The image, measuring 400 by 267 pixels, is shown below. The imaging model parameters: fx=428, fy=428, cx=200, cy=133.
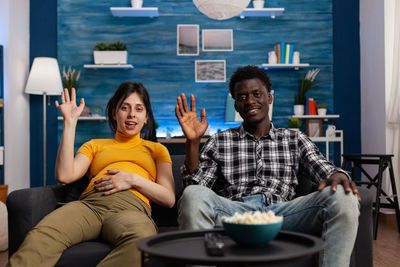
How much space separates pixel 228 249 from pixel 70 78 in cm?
391

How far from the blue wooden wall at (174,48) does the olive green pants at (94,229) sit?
Answer: 9.49 ft

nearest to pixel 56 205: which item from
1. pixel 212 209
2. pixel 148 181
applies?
pixel 148 181

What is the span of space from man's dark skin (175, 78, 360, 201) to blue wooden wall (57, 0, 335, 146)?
8.67ft

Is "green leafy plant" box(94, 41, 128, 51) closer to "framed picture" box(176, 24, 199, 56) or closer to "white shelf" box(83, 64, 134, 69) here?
"white shelf" box(83, 64, 134, 69)

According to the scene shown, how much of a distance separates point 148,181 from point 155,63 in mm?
3030

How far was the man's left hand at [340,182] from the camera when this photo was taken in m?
1.65

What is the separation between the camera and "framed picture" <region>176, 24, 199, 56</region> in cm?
480

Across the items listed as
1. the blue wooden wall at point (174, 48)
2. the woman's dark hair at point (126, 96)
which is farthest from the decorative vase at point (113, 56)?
Result: the woman's dark hair at point (126, 96)

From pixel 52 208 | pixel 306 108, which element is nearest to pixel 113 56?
pixel 306 108

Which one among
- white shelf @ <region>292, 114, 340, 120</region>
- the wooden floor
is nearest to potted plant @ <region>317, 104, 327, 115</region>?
white shelf @ <region>292, 114, 340, 120</region>

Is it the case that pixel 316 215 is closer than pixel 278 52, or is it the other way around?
pixel 316 215

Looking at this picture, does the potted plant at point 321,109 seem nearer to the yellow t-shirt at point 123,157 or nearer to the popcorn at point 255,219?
the yellow t-shirt at point 123,157

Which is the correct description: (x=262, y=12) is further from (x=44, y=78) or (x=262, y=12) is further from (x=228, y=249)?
(x=228, y=249)

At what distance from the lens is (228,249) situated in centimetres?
118
